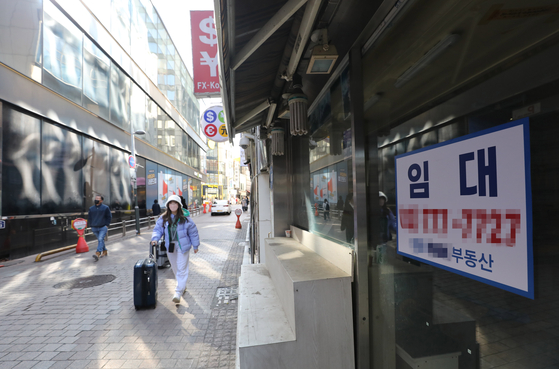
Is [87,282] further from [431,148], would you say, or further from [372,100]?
[431,148]

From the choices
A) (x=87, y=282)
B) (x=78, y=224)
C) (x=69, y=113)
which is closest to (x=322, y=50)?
(x=87, y=282)

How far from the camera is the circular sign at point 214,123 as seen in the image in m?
10.8

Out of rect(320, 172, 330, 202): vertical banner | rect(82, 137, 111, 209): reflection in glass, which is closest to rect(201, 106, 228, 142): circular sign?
rect(82, 137, 111, 209): reflection in glass

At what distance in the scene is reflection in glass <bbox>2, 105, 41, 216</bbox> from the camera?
31.3 feet

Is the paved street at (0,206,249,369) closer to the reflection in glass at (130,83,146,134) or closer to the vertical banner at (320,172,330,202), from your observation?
the vertical banner at (320,172,330,202)

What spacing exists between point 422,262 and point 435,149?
738 millimetres

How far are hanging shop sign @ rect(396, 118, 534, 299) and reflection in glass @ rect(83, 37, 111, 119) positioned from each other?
1555 cm

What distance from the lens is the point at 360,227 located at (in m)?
2.60

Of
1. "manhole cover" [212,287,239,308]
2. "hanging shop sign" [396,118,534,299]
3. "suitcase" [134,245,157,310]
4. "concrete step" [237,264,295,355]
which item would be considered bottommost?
"manhole cover" [212,287,239,308]

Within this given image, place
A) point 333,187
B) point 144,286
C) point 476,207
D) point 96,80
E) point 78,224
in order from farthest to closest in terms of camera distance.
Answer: point 96,80 < point 78,224 < point 144,286 < point 333,187 < point 476,207

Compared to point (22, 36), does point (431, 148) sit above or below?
below

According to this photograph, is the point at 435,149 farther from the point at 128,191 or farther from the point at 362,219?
the point at 128,191

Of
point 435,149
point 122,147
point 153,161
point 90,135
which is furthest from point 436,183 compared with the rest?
point 153,161

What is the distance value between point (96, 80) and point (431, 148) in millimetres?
16673
